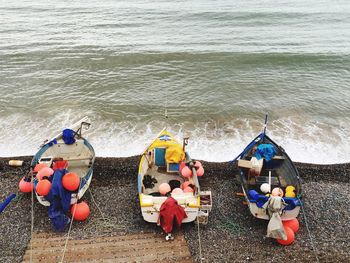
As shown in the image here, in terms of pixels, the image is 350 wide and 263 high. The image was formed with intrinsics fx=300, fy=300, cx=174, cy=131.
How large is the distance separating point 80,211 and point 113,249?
1.78m

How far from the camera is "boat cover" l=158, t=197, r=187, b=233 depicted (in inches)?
350

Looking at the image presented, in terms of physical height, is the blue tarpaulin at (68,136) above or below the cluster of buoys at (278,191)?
above

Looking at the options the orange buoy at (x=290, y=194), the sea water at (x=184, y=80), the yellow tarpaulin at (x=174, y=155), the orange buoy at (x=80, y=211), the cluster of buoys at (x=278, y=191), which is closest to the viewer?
the cluster of buoys at (x=278, y=191)

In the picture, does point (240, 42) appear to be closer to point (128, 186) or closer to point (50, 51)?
point (50, 51)

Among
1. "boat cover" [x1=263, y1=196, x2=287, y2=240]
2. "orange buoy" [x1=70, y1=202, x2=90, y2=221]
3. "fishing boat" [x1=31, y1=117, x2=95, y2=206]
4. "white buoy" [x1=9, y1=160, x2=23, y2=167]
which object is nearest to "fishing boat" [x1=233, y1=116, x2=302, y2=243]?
"boat cover" [x1=263, y1=196, x2=287, y2=240]

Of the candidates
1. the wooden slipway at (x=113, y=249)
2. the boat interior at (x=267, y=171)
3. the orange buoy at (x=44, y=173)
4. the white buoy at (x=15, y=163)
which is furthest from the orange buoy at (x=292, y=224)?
the white buoy at (x=15, y=163)

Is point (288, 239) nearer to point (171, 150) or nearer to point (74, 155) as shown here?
point (171, 150)

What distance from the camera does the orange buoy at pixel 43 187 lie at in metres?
9.23

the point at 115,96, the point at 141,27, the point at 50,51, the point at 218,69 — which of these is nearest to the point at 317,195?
the point at 115,96

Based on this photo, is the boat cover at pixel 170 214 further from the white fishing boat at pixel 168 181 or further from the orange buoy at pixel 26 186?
the orange buoy at pixel 26 186

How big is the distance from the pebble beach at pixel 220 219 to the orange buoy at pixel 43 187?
113cm

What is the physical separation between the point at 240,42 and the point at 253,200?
24675mm

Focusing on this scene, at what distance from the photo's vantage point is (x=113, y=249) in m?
8.68

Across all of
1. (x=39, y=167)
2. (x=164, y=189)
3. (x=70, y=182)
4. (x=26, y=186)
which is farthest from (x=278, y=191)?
(x=26, y=186)
